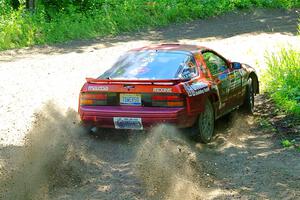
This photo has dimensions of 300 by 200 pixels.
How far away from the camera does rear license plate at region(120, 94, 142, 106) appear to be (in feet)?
25.0

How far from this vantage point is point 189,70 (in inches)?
318

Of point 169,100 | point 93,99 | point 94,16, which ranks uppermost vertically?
point 169,100

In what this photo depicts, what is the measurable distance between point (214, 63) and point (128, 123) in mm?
2095

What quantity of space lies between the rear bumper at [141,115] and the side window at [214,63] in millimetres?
1319

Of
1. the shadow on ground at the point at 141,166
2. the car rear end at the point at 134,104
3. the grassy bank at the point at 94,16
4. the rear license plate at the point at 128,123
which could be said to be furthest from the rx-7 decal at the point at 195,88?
the grassy bank at the point at 94,16

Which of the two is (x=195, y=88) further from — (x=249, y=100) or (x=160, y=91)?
(x=249, y=100)

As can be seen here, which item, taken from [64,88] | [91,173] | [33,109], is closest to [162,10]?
[64,88]

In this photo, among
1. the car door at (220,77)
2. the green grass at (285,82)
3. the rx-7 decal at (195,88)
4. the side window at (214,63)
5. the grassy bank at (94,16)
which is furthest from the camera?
the grassy bank at (94,16)

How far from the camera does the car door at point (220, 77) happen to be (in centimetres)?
849

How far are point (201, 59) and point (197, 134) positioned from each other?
1331 millimetres

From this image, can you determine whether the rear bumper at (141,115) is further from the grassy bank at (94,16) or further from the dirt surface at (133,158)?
the grassy bank at (94,16)

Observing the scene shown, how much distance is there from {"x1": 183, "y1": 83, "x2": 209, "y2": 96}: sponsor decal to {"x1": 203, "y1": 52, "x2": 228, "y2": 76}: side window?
663mm

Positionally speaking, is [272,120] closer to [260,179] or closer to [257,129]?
[257,129]

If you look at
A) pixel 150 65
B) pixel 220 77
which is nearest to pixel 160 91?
pixel 150 65
